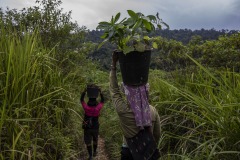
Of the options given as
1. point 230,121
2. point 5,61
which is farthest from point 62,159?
point 230,121

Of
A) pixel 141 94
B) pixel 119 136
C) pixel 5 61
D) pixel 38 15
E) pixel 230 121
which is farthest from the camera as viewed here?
pixel 38 15

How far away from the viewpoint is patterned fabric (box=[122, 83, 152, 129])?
10.0 feet

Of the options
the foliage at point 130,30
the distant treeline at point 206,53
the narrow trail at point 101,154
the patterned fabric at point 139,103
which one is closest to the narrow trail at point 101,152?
the narrow trail at point 101,154

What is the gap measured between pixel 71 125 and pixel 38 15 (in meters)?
4.47

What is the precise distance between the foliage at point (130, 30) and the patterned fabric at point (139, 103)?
41cm

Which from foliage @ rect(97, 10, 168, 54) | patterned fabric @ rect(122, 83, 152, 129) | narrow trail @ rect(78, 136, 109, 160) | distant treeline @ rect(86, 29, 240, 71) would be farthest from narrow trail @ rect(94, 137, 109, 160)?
foliage @ rect(97, 10, 168, 54)

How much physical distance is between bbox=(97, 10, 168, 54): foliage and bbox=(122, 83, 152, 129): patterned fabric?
1.35ft

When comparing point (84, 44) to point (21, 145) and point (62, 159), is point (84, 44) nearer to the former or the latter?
point (62, 159)

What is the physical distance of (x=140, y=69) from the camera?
3.02 metres

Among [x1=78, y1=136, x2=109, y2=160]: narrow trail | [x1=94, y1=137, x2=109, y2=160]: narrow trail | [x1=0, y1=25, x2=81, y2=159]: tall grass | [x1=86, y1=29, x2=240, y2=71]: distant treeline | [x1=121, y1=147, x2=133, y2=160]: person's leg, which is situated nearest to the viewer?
[x1=0, y1=25, x2=81, y2=159]: tall grass

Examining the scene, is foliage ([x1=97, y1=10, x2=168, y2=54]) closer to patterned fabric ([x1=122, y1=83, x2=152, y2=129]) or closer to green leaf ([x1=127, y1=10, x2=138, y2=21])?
green leaf ([x1=127, y1=10, x2=138, y2=21])

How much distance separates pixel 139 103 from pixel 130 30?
0.74 meters

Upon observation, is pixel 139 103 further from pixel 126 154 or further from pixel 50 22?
pixel 50 22

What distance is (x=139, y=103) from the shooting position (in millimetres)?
3092
